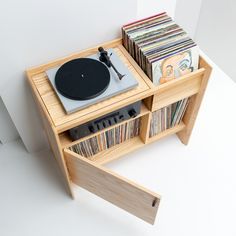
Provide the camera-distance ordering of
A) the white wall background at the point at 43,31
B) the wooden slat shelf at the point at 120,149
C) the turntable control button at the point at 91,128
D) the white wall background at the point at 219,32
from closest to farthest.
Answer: the white wall background at the point at 43,31, the turntable control button at the point at 91,128, the wooden slat shelf at the point at 120,149, the white wall background at the point at 219,32

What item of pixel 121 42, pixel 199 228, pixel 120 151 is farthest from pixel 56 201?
pixel 121 42

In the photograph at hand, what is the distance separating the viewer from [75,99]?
3.32ft

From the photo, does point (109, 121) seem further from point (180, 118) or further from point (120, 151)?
point (180, 118)

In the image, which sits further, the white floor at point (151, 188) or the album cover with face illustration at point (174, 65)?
the white floor at point (151, 188)

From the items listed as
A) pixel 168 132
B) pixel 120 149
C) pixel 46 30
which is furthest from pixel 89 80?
pixel 168 132

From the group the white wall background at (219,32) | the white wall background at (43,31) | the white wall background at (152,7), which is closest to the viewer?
the white wall background at (43,31)

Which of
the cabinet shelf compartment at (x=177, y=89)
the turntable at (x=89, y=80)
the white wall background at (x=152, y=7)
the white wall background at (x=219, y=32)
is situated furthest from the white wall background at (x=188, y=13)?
the turntable at (x=89, y=80)

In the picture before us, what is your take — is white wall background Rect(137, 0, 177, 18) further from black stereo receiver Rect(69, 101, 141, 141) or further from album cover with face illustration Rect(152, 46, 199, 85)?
black stereo receiver Rect(69, 101, 141, 141)

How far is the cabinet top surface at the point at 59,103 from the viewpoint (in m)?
1.01

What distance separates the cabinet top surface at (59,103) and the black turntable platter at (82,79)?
5 centimetres

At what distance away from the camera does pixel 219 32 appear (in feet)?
5.70

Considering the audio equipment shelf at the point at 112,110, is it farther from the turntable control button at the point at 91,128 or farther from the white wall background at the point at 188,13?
the white wall background at the point at 188,13

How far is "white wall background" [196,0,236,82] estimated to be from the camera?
63.9 inches

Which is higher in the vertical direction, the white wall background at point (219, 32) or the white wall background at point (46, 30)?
the white wall background at point (219, 32)
